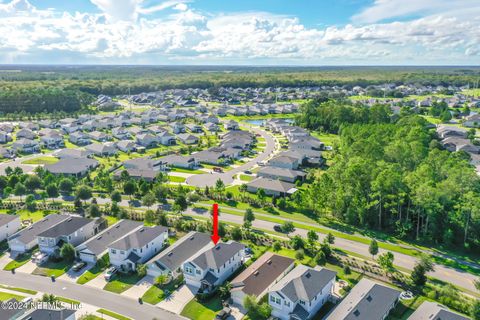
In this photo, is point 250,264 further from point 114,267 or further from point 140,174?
point 140,174

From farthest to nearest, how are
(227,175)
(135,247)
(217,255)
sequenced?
(227,175)
(135,247)
(217,255)

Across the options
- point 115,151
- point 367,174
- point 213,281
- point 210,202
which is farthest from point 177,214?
point 115,151

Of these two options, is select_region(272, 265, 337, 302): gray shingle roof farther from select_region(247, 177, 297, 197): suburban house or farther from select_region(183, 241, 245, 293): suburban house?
select_region(247, 177, 297, 197): suburban house

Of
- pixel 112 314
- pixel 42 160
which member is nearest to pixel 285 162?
pixel 112 314

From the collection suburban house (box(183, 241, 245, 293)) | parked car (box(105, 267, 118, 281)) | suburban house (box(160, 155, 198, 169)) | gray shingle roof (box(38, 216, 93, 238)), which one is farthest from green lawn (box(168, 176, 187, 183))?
suburban house (box(183, 241, 245, 293))


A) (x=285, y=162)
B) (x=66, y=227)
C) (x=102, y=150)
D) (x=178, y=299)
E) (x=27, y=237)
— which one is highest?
(x=102, y=150)

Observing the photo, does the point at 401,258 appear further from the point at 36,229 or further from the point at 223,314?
the point at 36,229

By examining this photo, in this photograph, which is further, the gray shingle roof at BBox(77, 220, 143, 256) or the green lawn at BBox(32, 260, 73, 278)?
the gray shingle roof at BBox(77, 220, 143, 256)
